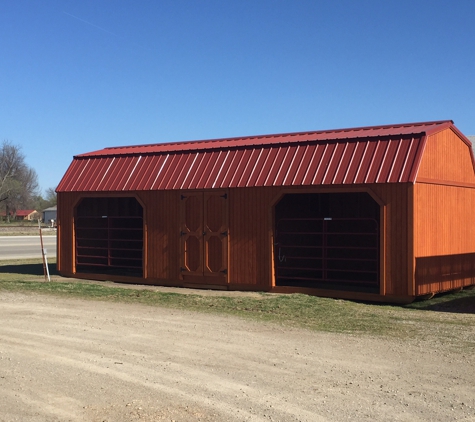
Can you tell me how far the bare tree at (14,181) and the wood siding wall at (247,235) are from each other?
250ft

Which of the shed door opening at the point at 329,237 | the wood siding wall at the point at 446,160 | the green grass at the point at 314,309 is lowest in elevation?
the green grass at the point at 314,309

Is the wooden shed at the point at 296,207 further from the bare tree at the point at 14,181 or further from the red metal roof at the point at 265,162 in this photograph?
the bare tree at the point at 14,181

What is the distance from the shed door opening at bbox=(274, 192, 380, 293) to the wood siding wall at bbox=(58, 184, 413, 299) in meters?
1.60

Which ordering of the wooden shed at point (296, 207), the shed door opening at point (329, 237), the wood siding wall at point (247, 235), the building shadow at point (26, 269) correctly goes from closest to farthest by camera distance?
the wood siding wall at point (247, 235) < the wooden shed at point (296, 207) < the shed door opening at point (329, 237) < the building shadow at point (26, 269)

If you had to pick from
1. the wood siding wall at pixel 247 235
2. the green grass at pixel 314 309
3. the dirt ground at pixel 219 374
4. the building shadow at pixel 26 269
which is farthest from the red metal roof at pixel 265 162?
the dirt ground at pixel 219 374

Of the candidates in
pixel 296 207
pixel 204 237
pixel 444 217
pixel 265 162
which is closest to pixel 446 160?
pixel 444 217

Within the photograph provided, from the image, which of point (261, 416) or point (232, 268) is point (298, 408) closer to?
point (261, 416)

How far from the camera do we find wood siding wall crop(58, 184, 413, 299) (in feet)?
49.8

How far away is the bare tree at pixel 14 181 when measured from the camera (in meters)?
93.8

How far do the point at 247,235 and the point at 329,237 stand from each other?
12.9 feet

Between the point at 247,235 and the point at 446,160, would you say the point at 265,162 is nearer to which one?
the point at 247,235

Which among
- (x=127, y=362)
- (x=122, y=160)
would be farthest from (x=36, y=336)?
(x=122, y=160)

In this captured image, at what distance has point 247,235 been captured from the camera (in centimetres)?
1766

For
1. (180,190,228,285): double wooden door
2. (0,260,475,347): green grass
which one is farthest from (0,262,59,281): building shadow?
(180,190,228,285): double wooden door
